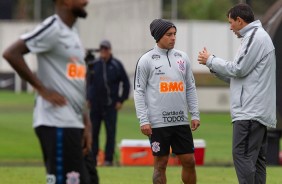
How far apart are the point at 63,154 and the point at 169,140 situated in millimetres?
3835

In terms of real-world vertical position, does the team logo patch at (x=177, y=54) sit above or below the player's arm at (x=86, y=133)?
below

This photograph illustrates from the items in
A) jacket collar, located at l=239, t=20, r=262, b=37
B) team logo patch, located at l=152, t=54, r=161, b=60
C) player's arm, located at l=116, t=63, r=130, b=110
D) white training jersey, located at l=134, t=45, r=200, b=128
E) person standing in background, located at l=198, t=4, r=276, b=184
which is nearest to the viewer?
person standing in background, located at l=198, t=4, r=276, b=184

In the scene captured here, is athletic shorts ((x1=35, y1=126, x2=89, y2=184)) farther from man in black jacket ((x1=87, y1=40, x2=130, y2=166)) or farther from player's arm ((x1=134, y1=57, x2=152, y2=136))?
man in black jacket ((x1=87, y1=40, x2=130, y2=166))

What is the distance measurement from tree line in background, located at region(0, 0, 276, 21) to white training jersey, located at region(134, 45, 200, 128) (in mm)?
60794

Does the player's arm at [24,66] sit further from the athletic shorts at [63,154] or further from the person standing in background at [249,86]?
the person standing in background at [249,86]

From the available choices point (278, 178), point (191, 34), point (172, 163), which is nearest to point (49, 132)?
point (278, 178)

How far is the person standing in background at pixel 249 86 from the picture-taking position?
1138 centimetres

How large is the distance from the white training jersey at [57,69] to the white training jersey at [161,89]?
3.52m

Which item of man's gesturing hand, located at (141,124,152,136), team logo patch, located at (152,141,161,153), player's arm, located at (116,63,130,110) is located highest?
man's gesturing hand, located at (141,124,152,136)

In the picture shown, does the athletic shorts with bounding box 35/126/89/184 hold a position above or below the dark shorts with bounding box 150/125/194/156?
above

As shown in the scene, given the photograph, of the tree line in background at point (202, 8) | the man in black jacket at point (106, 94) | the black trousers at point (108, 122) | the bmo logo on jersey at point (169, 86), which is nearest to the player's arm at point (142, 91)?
the bmo logo on jersey at point (169, 86)

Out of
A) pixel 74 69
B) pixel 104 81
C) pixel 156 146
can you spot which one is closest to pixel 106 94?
pixel 104 81

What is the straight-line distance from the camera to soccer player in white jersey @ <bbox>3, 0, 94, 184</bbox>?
841cm

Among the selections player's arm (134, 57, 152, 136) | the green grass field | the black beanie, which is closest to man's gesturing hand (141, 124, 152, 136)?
player's arm (134, 57, 152, 136)
